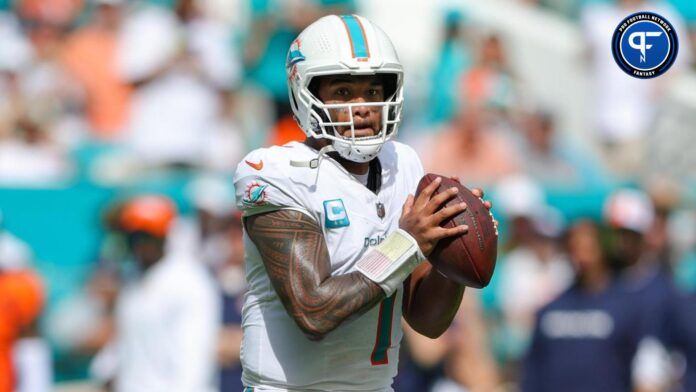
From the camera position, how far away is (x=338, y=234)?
399 cm

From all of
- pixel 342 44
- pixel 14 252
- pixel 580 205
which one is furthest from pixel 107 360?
pixel 342 44

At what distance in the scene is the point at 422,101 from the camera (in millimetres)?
10531

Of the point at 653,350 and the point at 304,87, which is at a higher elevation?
the point at 304,87

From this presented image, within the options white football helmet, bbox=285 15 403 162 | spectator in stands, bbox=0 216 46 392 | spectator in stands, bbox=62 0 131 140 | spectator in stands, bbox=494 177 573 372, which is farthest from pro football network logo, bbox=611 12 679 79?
spectator in stands, bbox=62 0 131 140

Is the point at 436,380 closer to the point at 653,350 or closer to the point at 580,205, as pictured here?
the point at 653,350

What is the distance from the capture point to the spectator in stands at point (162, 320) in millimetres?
6750

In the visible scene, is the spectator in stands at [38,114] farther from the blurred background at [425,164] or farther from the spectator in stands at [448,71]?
the spectator in stands at [448,71]

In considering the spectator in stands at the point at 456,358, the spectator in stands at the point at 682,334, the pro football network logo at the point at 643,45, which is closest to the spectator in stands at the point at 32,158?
the spectator in stands at the point at 456,358

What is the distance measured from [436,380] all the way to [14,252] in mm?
2428

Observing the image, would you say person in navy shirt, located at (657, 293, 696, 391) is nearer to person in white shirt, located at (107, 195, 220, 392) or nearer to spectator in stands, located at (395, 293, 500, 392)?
spectator in stands, located at (395, 293, 500, 392)

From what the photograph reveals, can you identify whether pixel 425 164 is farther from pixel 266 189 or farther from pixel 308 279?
pixel 308 279

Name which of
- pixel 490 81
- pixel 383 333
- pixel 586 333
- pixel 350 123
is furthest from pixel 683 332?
pixel 350 123

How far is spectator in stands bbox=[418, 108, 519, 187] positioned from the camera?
957cm

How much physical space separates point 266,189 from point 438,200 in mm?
501
